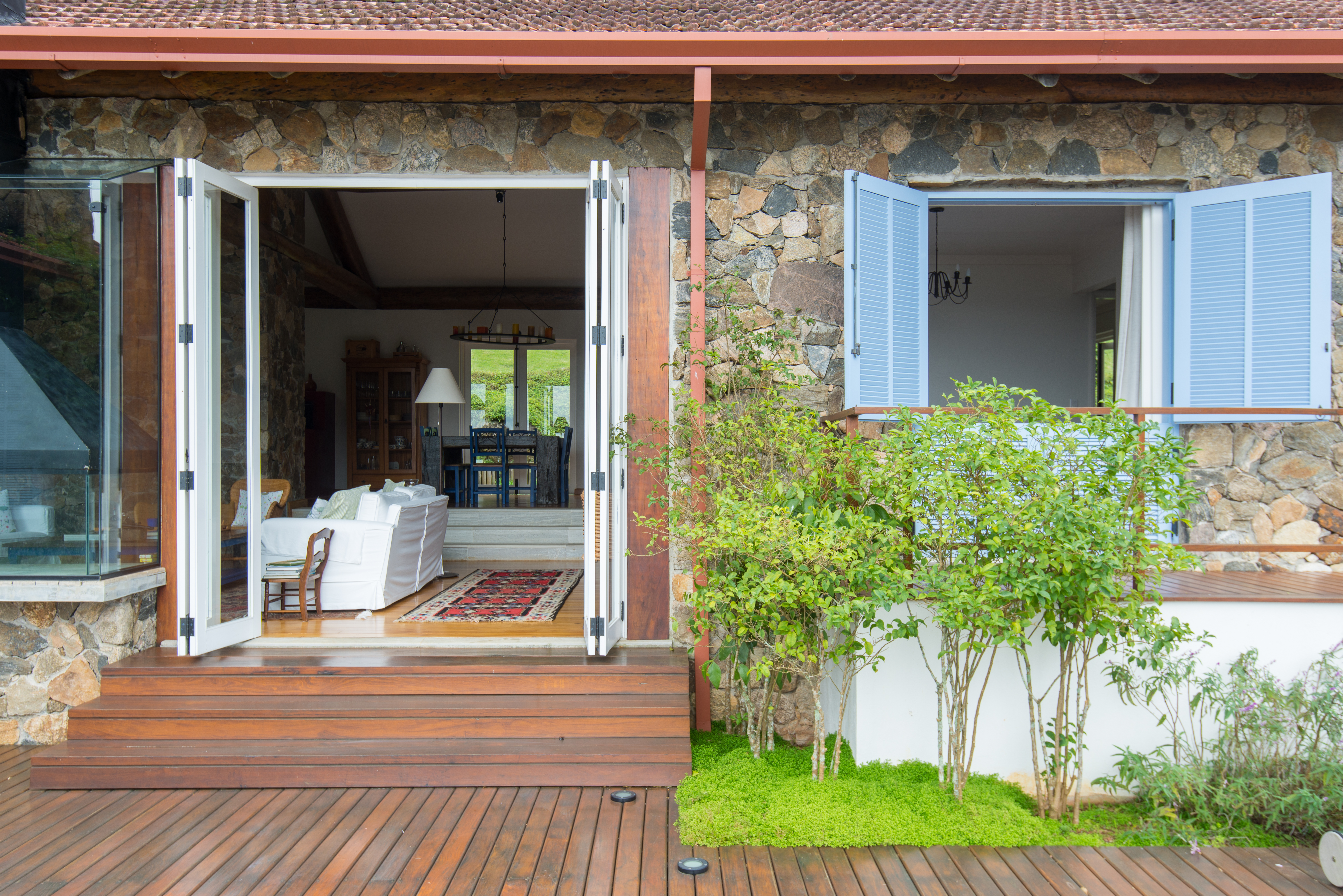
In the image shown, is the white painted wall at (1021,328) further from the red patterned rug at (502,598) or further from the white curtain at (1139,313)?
the red patterned rug at (502,598)

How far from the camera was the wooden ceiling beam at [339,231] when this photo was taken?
9.44 m

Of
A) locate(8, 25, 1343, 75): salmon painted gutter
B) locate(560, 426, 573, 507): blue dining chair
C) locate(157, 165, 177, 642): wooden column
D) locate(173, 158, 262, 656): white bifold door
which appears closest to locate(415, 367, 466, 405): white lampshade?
locate(560, 426, 573, 507): blue dining chair

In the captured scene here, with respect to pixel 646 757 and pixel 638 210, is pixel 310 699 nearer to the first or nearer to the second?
pixel 646 757

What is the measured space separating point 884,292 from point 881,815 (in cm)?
239

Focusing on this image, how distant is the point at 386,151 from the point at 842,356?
2468 mm

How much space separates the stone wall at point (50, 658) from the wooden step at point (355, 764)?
487mm

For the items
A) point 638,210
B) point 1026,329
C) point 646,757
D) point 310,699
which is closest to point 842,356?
point 638,210

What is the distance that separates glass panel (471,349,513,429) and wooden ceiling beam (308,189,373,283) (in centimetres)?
177

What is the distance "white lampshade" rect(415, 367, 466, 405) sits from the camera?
8062 millimetres

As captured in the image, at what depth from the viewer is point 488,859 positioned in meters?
2.82

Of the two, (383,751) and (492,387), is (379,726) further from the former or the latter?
(492,387)

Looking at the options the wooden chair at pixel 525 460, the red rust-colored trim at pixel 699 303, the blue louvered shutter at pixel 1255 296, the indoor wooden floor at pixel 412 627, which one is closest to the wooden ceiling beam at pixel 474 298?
the wooden chair at pixel 525 460

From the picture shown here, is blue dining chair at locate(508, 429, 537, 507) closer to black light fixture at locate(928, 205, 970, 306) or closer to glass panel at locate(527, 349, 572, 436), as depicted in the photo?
glass panel at locate(527, 349, 572, 436)

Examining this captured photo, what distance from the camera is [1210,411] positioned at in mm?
3809
